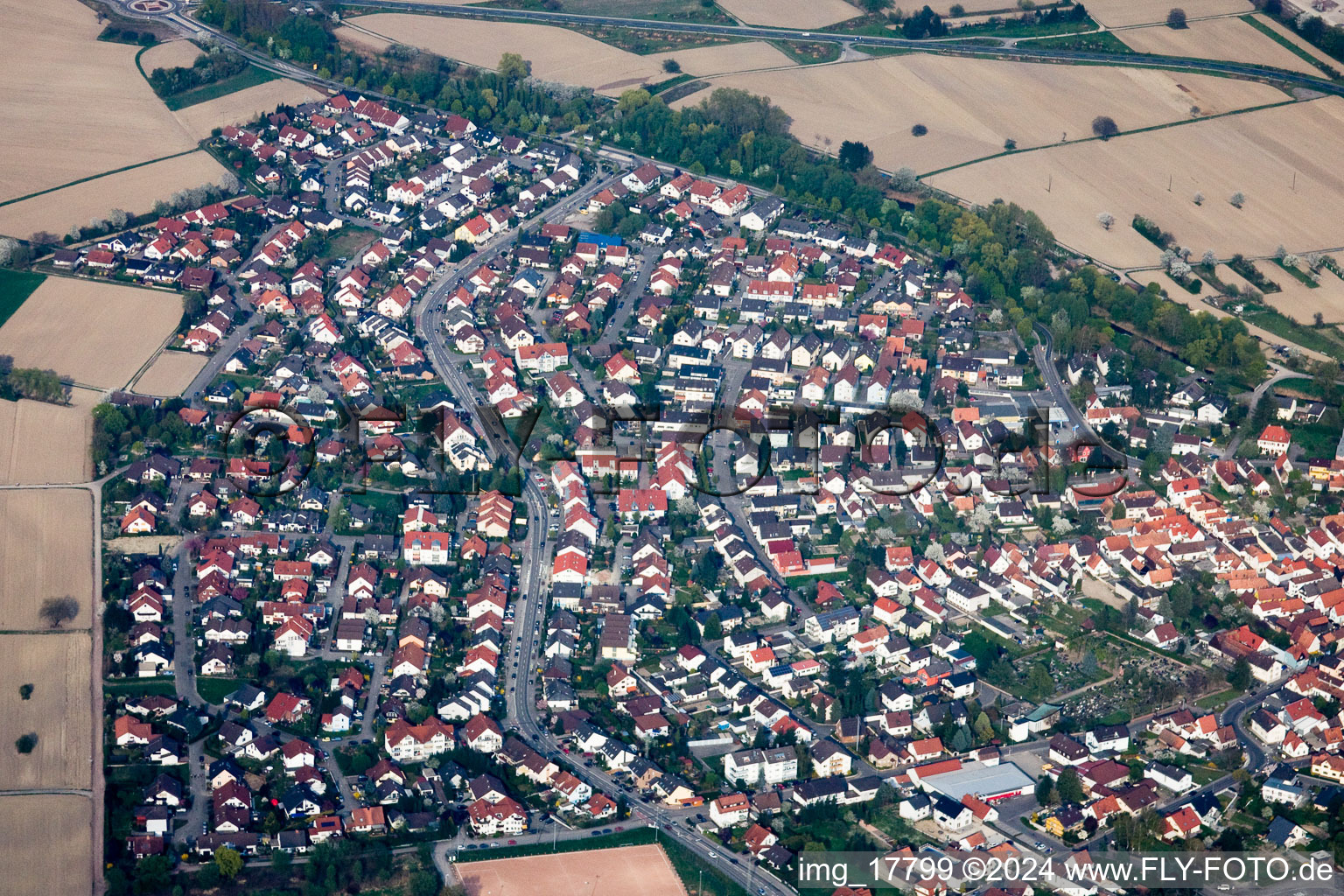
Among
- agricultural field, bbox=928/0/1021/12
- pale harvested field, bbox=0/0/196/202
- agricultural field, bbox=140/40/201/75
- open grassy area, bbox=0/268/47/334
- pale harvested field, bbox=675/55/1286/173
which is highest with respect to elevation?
agricultural field, bbox=928/0/1021/12

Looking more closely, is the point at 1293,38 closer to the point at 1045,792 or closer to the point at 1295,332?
the point at 1295,332

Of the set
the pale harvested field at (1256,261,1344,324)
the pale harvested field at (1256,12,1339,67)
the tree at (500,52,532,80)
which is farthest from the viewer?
the pale harvested field at (1256,12,1339,67)

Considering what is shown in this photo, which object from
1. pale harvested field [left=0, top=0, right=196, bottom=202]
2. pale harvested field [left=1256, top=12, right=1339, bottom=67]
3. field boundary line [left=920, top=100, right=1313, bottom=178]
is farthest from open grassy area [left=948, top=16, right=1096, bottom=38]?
pale harvested field [left=0, top=0, right=196, bottom=202]

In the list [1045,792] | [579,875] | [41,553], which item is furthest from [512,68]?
[579,875]

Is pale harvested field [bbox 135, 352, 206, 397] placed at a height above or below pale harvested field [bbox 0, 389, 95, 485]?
above

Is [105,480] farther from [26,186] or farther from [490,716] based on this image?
[26,186]

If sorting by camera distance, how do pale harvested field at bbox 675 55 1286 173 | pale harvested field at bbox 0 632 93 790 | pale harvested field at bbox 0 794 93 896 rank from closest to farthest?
1. pale harvested field at bbox 0 794 93 896
2. pale harvested field at bbox 0 632 93 790
3. pale harvested field at bbox 675 55 1286 173

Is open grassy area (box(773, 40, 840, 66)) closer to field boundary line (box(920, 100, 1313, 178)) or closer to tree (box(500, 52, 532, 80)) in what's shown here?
field boundary line (box(920, 100, 1313, 178))

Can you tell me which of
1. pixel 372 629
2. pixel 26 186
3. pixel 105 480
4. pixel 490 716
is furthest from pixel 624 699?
pixel 26 186
